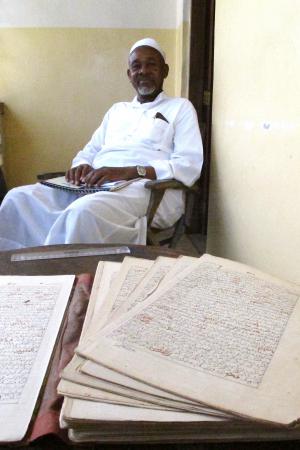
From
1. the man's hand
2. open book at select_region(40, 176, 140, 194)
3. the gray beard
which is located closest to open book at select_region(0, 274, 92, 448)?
open book at select_region(40, 176, 140, 194)

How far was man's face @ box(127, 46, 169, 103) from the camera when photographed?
6.95 ft

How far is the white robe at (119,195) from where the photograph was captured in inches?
60.7

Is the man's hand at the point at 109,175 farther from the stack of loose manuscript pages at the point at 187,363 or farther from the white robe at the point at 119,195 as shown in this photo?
the stack of loose manuscript pages at the point at 187,363

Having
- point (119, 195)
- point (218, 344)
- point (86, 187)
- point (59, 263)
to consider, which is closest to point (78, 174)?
point (86, 187)

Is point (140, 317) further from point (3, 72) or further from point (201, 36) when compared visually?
point (3, 72)

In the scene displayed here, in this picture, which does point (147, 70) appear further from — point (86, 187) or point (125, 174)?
point (86, 187)

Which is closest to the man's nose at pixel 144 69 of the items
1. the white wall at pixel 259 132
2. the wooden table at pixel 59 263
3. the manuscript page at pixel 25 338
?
the white wall at pixel 259 132

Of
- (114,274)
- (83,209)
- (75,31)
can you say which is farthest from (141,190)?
(75,31)

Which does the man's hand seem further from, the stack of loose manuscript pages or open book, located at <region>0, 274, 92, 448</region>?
the stack of loose manuscript pages

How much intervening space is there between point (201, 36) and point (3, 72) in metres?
1.57

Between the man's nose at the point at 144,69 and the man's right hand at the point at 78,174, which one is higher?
the man's nose at the point at 144,69

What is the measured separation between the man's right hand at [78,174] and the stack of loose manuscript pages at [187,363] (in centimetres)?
130

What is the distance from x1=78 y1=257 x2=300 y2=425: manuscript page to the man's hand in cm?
123

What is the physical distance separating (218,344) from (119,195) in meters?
1.23
